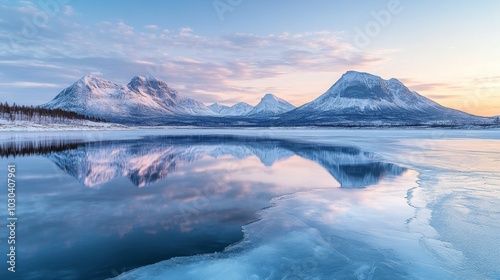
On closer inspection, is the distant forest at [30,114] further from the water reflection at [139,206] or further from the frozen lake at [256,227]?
the frozen lake at [256,227]

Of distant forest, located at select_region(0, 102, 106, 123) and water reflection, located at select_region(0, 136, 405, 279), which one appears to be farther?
distant forest, located at select_region(0, 102, 106, 123)

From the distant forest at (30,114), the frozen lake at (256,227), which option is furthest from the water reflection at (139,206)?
the distant forest at (30,114)

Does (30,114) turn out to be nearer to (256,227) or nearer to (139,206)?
(139,206)

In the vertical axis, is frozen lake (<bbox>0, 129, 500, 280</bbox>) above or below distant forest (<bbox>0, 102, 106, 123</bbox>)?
below

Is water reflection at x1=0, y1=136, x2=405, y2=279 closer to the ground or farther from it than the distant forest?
closer to the ground

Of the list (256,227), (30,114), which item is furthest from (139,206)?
(30,114)

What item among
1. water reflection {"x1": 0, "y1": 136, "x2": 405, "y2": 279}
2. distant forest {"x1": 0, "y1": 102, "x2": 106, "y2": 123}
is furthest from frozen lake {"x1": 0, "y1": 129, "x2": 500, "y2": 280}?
distant forest {"x1": 0, "y1": 102, "x2": 106, "y2": 123}

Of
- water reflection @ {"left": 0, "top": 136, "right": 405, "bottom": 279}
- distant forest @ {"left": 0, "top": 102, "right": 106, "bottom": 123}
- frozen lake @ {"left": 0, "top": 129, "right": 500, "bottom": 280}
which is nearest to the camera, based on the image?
frozen lake @ {"left": 0, "top": 129, "right": 500, "bottom": 280}

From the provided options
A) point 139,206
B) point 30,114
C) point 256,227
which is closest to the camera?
point 256,227

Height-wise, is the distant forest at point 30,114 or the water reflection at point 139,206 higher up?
the distant forest at point 30,114

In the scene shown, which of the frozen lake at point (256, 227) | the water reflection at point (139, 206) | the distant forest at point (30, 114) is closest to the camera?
the frozen lake at point (256, 227)

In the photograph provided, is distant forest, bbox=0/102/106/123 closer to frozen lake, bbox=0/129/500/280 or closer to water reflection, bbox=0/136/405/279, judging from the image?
water reflection, bbox=0/136/405/279

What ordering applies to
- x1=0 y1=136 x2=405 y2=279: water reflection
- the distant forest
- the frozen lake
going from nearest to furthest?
the frozen lake → x1=0 y1=136 x2=405 y2=279: water reflection → the distant forest

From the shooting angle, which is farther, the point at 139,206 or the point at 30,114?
the point at 30,114
